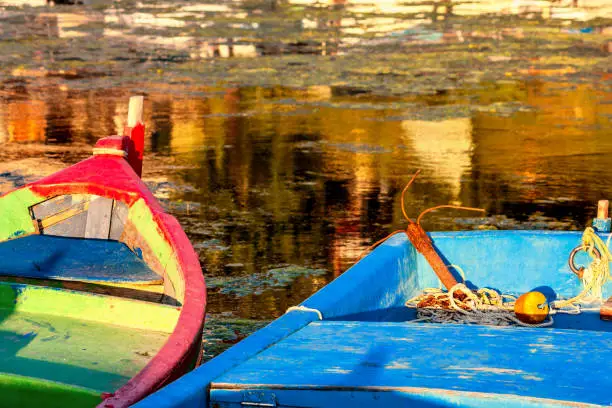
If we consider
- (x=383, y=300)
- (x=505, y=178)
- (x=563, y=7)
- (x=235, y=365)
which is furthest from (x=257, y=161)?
(x=563, y=7)

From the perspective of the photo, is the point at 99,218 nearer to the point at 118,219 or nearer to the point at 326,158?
the point at 118,219

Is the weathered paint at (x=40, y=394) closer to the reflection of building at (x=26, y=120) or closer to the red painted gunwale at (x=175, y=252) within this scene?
the red painted gunwale at (x=175, y=252)

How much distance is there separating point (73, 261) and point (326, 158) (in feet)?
21.1

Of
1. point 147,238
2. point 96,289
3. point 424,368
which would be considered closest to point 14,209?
point 96,289

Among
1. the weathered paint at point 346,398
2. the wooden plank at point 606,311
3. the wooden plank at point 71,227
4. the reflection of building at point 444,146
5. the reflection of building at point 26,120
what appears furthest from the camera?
the reflection of building at point 26,120

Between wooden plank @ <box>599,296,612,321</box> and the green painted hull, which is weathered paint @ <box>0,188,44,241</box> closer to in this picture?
the green painted hull

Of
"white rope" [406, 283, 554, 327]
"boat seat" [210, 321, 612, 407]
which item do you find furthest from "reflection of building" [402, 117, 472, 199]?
"boat seat" [210, 321, 612, 407]

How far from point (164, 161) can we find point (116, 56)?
35.6ft

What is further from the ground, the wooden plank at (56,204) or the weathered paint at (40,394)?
the wooden plank at (56,204)

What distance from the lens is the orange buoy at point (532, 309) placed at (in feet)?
20.9

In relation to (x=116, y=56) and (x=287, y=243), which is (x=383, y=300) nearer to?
(x=287, y=243)

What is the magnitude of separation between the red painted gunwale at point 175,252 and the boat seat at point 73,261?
0.32m

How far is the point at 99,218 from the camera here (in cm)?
740

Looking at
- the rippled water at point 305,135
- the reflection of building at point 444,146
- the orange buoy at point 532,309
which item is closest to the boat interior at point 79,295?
the rippled water at point 305,135
